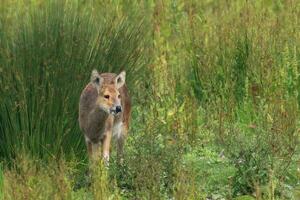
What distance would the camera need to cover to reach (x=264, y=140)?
8023 millimetres

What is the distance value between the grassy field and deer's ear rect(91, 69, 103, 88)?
24cm

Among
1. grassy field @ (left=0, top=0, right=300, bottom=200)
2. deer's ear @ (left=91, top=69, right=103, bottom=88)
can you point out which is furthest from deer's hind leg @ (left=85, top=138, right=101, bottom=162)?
deer's ear @ (left=91, top=69, right=103, bottom=88)

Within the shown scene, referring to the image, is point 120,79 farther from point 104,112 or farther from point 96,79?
point 104,112

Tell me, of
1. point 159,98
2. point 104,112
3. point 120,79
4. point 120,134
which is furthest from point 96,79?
point 159,98

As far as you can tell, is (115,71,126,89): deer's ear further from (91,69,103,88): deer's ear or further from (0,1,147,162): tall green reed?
(0,1,147,162): tall green reed

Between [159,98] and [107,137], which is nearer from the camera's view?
[107,137]

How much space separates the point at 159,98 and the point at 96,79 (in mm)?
1759

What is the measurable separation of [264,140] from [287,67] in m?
2.67

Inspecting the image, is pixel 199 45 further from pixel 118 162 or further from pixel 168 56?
pixel 118 162

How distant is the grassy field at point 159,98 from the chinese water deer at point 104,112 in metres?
0.15

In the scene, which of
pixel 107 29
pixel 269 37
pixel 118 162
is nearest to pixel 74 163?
pixel 118 162

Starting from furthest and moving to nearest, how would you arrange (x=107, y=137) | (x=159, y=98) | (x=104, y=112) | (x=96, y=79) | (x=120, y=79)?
(x=159, y=98), (x=104, y=112), (x=107, y=137), (x=120, y=79), (x=96, y=79)

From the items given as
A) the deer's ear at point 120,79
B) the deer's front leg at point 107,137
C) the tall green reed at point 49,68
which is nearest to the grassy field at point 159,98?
the tall green reed at point 49,68

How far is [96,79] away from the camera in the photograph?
8.64 m
